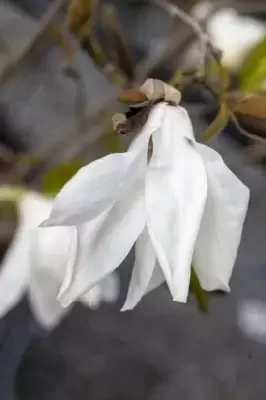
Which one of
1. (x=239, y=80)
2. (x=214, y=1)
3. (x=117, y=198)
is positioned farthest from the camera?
(x=214, y=1)

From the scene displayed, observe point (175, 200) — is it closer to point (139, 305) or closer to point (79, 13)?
point (79, 13)

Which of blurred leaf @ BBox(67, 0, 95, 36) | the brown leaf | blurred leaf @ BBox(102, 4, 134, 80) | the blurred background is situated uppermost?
blurred leaf @ BBox(67, 0, 95, 36)

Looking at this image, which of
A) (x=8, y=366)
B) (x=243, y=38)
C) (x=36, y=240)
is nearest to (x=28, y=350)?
(x=8, y=366)

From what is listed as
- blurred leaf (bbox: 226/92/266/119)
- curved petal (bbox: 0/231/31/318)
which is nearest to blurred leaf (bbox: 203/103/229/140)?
blurred leaf (bbox: 226/92/266/119)

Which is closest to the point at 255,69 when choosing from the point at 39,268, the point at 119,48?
the point at 119,48

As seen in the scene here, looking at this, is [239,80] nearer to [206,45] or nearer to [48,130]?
[206,45]

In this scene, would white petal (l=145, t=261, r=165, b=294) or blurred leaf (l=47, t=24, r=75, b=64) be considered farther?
blurred leaf (l=47, t=24, r=75, b=64)

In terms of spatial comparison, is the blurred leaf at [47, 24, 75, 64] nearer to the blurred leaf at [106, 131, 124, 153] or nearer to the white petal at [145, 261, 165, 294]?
the blurred leaf at [106, 131, 124, 153]

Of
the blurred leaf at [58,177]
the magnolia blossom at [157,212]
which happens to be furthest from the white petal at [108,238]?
the blurred leaf at [58,177]
